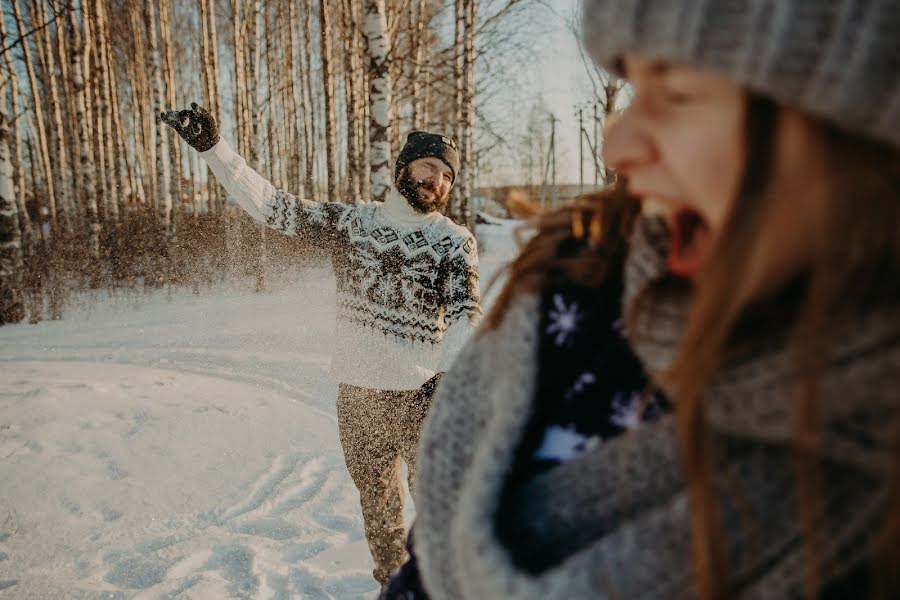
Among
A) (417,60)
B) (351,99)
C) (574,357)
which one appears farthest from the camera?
(417,60)

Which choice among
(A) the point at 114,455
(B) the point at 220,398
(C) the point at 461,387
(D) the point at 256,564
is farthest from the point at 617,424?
(B) the point at 220,398

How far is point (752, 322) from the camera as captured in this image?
1.85ft

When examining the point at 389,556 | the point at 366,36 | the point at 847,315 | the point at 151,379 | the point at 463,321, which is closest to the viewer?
the point at 847,315

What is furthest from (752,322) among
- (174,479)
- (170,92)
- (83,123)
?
(170,92)

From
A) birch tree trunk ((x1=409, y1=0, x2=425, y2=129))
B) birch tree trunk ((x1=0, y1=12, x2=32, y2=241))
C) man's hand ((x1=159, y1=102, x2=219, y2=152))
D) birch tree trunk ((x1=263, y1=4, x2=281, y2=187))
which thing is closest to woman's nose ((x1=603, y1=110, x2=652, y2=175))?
man's hand ((x1=159, y1=102, x2=219, y2=152))

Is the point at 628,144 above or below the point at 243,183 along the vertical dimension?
below

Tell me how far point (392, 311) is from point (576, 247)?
149cm

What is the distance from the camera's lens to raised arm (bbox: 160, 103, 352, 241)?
7.70 ft

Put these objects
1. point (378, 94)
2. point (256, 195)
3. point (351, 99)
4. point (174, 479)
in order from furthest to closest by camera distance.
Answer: point (351, 99) → point (378, 94) → point (174, 479) → point (256, 195)

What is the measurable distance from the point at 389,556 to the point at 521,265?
6.13 feet

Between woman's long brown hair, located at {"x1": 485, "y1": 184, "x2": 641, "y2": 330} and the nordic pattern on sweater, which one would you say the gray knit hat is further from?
the nordic pattern on sweater

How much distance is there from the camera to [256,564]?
2.46 metres

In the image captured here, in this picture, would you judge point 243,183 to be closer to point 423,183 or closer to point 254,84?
point 423,183

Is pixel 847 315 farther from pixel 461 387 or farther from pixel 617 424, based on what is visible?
pixel 461 387
